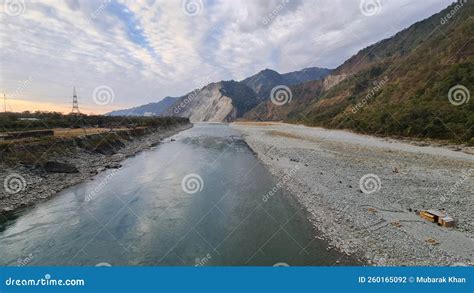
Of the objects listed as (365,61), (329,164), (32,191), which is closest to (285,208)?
(329,164)

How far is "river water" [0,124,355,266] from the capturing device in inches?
472

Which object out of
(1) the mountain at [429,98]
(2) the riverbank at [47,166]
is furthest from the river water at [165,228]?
(1) the mountain at [429,98]

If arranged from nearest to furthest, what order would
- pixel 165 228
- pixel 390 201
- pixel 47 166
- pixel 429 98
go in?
pixel 165 228, pixel 390 201, pixel 47 166, pixel 429 98

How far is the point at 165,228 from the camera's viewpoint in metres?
15.1

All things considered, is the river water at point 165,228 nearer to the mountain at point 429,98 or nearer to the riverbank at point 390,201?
the riverbank at point 390,201

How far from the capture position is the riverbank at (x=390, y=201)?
36.7 feet

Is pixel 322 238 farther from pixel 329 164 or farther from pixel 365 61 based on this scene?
pixel 365 61

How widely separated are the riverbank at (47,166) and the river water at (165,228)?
1317 mm

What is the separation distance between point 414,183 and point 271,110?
181063mm

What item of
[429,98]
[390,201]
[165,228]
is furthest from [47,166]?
[429,98]

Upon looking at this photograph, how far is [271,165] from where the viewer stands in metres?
31.2

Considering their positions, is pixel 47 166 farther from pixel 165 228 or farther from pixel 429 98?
pixel 429 98

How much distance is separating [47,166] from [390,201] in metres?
26.5

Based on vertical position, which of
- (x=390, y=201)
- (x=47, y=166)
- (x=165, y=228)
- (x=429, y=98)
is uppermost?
(x=429, y=98)
